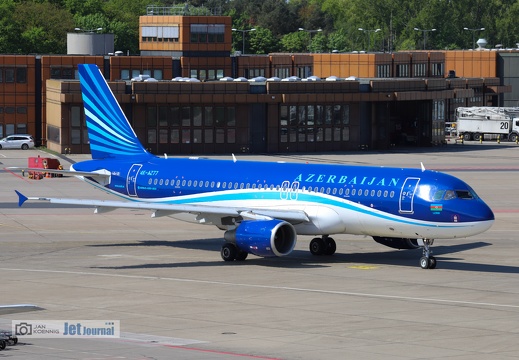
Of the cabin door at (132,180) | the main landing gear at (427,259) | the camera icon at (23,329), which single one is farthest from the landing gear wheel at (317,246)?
the camera icon at (23,329)

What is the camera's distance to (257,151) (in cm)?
12256

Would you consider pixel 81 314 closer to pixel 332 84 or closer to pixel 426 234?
pixel 426 234

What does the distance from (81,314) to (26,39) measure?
523ft

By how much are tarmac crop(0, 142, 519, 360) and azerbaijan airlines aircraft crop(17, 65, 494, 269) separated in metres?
1.63

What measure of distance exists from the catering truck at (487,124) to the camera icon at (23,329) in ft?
382

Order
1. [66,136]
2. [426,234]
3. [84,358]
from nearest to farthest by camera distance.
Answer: [84,358]
[426,234]
[66,136]

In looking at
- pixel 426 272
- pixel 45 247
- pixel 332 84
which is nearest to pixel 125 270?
pixel 45 247

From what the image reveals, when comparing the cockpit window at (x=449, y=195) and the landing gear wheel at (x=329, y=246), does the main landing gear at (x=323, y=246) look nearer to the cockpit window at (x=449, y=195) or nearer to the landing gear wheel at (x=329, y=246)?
the landing gear wheel at (x=329, y=246)

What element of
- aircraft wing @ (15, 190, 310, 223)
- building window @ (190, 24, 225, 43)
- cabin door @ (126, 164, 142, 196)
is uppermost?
building window @ (190, 24, 225, 43)

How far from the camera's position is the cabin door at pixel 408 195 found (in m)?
49.7

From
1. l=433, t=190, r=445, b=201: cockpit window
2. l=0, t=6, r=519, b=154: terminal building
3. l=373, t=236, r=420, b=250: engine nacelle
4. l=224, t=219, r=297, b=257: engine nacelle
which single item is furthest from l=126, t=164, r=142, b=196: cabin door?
l=0, t=6, r=519, b=154: terminal building

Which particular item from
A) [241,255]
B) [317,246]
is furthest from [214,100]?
[241,255]

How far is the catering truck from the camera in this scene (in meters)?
148

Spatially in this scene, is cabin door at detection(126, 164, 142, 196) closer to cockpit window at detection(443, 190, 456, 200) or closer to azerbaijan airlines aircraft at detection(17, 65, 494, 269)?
azerbaijan airlines aircraft at detection(17, 65, 494, 269)
